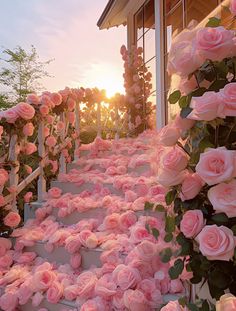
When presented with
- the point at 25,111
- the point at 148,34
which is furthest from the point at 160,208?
the point at 148,34

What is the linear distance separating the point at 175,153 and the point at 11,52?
62.3ft

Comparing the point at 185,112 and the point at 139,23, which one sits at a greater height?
the point at 139,23

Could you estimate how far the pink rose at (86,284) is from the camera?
2.38 metres

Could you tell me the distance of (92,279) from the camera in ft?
8.03

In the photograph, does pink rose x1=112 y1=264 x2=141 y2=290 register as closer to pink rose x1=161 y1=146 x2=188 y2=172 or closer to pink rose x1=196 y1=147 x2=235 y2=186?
pink rose x1=161 y1=146 x2=188 y2=172

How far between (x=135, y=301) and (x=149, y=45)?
5681 millimetres

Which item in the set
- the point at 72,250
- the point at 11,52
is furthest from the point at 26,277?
the point at 11,52

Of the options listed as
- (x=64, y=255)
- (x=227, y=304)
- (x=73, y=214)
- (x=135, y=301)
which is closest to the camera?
(x=227, y=304)

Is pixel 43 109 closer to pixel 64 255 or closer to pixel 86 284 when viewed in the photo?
pixel 64 255

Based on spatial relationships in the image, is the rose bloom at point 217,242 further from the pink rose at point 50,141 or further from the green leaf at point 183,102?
the pink rose at point 50,141

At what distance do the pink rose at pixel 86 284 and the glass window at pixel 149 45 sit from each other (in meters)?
4.84

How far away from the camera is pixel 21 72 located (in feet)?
62.5

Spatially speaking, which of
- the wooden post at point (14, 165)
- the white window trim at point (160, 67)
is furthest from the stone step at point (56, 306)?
the white window trim at point (160, 67)

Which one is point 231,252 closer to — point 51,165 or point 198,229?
point 198,229
